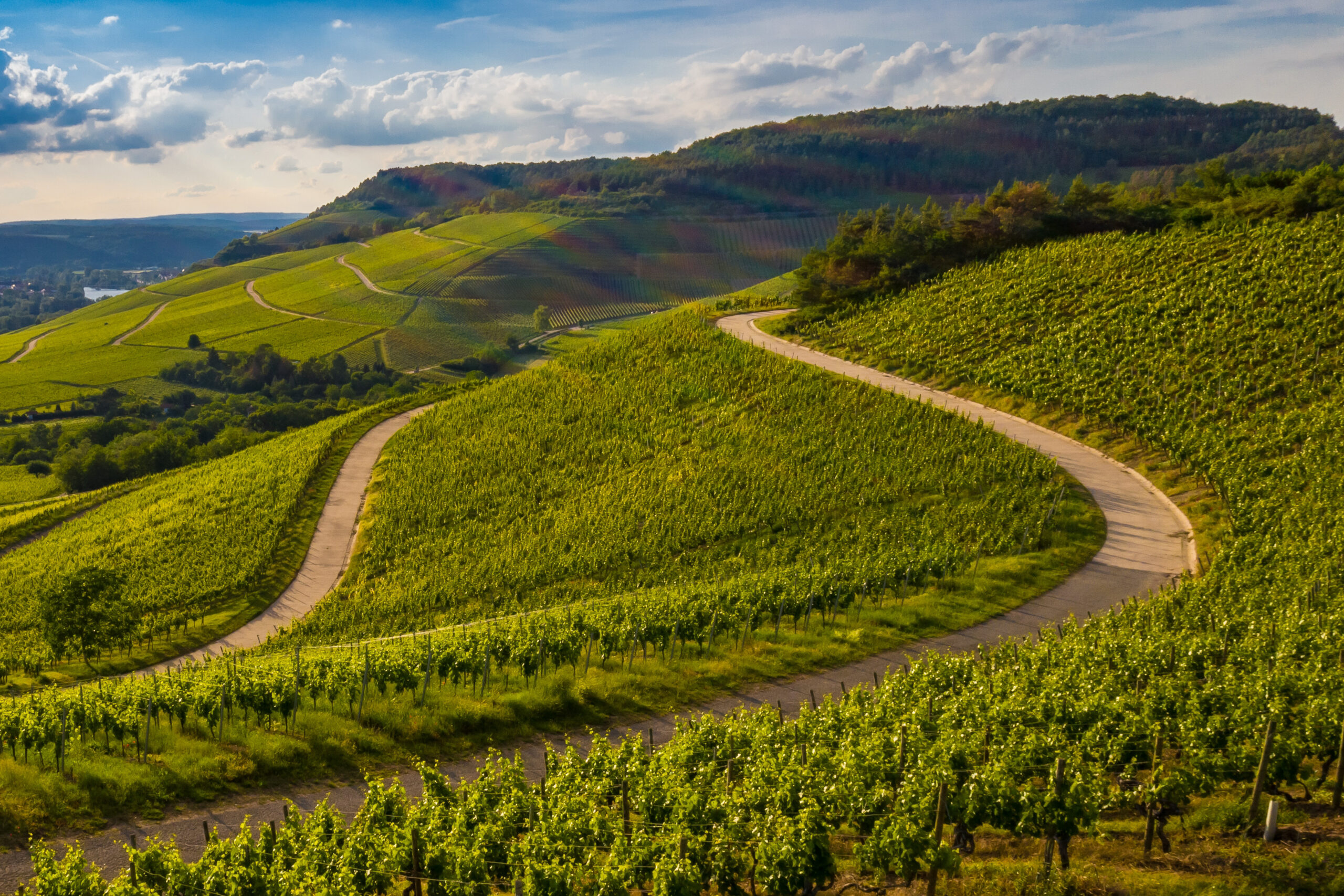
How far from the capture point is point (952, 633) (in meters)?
28.0

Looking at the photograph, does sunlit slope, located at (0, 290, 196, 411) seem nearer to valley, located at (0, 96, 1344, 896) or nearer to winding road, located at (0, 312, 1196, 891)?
valley, located at (0, 96, 1344, 896)

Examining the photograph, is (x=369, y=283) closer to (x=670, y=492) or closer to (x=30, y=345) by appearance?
(x=30, y=345)

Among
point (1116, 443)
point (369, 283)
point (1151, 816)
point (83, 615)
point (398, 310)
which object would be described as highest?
point (369, 283)

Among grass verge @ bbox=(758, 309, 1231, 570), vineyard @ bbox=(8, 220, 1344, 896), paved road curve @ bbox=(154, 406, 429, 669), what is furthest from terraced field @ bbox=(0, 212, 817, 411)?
grass verge @ bbox=(758, 309, 1231, 570)

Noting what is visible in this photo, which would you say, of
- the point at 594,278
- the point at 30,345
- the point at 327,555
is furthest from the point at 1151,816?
the point at 30,345

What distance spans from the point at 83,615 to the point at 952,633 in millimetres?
31569

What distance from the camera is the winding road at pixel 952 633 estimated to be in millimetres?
17188

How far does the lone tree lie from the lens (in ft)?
107

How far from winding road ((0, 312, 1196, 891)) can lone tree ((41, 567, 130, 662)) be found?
210 inches

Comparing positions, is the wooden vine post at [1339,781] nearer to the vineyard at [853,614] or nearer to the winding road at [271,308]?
the vineyard at [853,614]

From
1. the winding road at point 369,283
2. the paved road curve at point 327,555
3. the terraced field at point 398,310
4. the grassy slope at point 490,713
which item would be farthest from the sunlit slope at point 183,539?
the winding road at point 369,283

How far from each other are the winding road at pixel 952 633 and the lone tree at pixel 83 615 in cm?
534

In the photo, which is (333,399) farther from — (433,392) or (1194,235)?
(1194,235)

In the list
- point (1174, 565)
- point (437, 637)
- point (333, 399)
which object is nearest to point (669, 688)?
point (437, 637)
